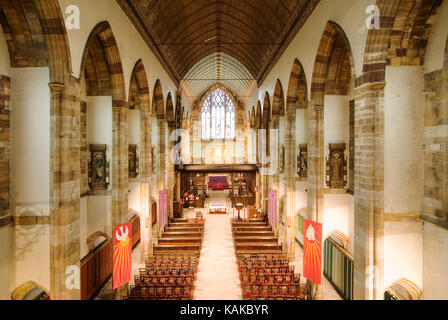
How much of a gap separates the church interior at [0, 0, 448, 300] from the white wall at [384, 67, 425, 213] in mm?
33

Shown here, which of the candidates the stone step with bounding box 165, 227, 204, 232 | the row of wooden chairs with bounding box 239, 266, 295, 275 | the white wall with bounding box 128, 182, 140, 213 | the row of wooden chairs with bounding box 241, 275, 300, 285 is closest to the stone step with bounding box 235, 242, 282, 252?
the row of wooden chairs with bounding box 239, 266, 295, 275

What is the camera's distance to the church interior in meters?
6.61

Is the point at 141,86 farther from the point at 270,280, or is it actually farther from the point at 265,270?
the point at 270,280

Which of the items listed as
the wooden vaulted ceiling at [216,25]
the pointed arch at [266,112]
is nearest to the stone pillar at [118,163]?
the wooden vaulted ceiling at [216,25]

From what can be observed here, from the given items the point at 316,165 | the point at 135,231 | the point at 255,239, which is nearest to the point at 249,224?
Result: the point at 255,239

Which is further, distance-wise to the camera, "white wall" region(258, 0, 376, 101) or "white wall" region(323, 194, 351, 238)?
"white wall" region(323, 194, 351, 238)

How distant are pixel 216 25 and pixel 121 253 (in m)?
15.2

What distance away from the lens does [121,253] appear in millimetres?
8438

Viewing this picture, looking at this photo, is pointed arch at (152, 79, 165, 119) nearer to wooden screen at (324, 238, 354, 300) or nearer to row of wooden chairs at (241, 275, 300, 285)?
row of wooden chairs at (241, 275, 300, 285)

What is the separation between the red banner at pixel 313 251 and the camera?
29.0ft

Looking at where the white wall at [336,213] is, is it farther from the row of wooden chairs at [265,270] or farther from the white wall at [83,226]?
the white wall at [83,226]

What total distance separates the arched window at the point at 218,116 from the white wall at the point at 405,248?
99.8ft
